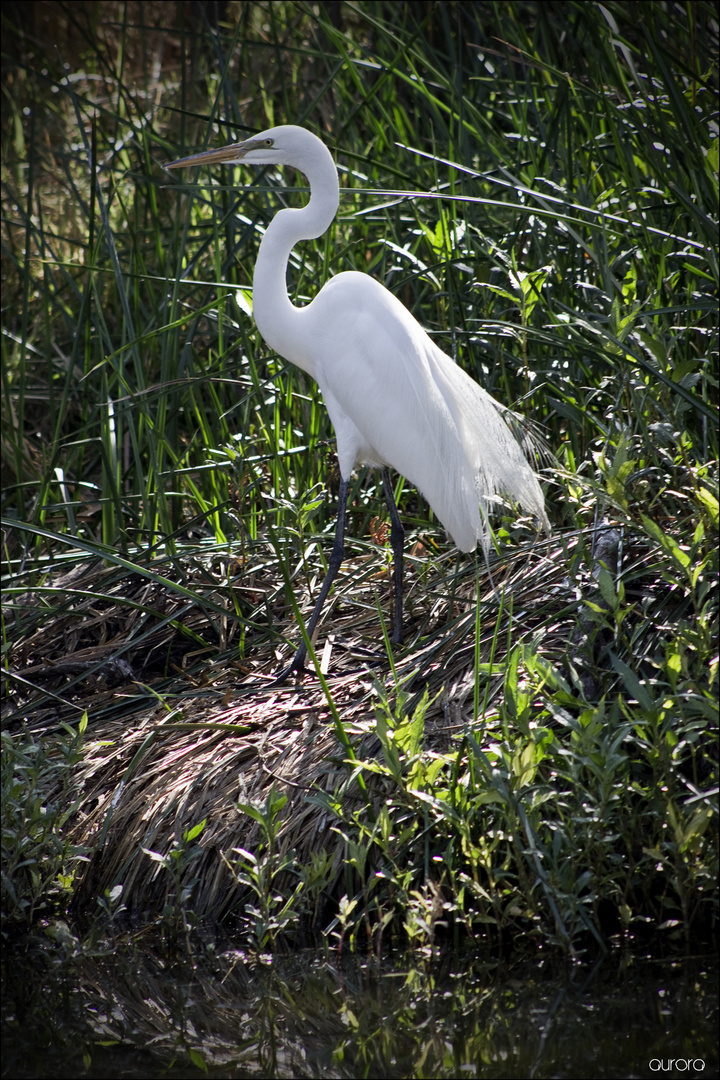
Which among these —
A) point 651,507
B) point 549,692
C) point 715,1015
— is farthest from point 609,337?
point 715,1015

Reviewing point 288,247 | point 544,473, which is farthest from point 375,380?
point 544,473

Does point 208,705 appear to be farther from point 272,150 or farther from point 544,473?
point 272,150

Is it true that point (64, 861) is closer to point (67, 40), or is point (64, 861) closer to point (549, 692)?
point (549, 692)

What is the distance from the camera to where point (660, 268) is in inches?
112

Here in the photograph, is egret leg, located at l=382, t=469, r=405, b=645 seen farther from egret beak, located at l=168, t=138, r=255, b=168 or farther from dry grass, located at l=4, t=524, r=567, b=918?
egret beak, located at l=168, t=138, r=255, b=168

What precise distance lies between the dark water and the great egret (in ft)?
3.21

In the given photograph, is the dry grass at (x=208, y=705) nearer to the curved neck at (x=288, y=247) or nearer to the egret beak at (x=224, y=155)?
the curved neck at (x=288, y=247)

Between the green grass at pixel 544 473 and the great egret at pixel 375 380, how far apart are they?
0.44 feet

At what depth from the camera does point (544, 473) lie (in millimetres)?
3109

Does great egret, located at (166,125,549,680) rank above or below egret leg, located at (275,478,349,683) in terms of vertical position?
above

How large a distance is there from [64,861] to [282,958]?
550 mm

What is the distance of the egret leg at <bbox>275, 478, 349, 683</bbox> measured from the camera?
2.80 metres

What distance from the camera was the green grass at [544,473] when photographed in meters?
2.02

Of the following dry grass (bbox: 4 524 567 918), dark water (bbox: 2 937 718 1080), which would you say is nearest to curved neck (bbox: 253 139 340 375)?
dry grass (bbox: 4 524 567 918)
